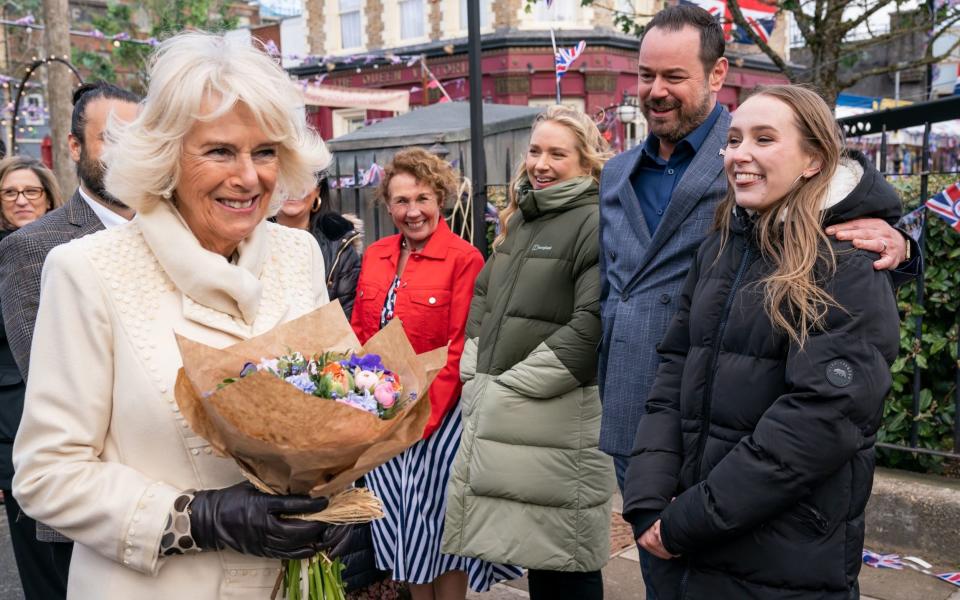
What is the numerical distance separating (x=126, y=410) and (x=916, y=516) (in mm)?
3675

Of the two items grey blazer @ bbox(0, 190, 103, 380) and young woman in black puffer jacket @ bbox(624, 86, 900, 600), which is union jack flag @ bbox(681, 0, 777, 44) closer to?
young woman in black puffer jacket @ bbox(624, 86, 900, 600)

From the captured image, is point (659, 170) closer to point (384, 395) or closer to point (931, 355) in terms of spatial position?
point (384, 395)

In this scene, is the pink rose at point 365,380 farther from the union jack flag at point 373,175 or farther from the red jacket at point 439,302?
the union jack flag at point 373,175

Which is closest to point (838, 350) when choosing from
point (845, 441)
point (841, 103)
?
point (845, 441)

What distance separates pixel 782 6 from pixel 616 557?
19.5ft

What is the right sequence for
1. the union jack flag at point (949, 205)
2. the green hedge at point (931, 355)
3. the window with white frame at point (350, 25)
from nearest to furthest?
the union jack flag at point (949, 205), the green hedge at point (931, 355), the window with white frame at point (350, 25)

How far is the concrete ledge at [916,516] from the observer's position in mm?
4008

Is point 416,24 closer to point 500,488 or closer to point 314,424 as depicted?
point 500,488

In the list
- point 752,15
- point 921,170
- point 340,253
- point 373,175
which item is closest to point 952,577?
point 921,170

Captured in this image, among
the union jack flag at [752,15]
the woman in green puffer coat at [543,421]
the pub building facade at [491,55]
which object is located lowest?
the woman in green puffer coat at [543,421]

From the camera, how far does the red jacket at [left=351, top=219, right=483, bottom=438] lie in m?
3.98

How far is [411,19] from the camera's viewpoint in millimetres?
22922

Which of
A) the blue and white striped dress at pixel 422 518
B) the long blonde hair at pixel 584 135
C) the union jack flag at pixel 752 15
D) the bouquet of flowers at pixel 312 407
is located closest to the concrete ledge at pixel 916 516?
the blue and white striped dress at pixel 422 518

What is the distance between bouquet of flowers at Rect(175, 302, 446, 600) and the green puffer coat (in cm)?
146
